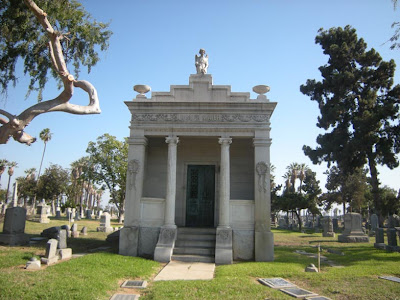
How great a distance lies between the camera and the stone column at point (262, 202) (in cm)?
1059

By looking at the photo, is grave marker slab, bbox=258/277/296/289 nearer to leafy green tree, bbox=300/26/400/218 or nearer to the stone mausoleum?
the stone mausoleum

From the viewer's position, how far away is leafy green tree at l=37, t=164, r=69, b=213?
151ft

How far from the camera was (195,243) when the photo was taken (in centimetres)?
1110

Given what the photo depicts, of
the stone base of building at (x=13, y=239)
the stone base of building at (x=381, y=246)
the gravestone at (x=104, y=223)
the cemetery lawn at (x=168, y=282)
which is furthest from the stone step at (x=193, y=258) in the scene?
the gravestone at (x=104, y=223)

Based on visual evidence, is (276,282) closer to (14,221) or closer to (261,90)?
(261,90)

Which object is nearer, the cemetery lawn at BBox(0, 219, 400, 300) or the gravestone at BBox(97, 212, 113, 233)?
Result: the cemetery lawn at BBox(0, 219, 400, 300)

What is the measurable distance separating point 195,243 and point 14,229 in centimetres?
731

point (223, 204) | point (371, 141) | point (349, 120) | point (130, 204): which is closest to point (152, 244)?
point (130, 204)

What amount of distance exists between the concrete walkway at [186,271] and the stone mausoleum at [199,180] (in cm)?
55

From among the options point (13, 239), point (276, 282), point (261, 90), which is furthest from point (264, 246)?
point (13, 239)

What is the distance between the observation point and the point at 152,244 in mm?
11070

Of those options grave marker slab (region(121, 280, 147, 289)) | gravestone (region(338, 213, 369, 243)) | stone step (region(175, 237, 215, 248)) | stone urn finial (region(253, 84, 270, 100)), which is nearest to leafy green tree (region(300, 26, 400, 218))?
gravestone (region(338, 213, 369, 243))

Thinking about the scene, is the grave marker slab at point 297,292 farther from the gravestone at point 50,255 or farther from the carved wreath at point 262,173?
the gravestone at point 50,255

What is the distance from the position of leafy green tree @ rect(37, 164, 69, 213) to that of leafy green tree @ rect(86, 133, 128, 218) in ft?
38.4
